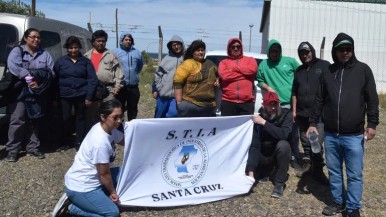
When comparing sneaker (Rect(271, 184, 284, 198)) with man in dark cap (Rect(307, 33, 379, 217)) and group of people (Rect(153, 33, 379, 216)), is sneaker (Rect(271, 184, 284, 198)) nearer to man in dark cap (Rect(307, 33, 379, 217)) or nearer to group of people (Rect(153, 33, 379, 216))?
group of people (Rect(153, 33, 379, 216))

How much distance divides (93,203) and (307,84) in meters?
2.91

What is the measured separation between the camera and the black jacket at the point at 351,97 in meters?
4.19

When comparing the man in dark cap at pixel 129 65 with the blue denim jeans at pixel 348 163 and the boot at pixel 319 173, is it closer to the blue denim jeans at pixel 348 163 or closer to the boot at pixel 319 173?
the boot at pixel 319 173

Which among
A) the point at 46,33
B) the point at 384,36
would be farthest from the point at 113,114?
the point at 384,36

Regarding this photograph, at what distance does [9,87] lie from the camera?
5582mm

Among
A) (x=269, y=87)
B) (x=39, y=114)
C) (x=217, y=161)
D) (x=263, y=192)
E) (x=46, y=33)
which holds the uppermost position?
(x=46, y=33)

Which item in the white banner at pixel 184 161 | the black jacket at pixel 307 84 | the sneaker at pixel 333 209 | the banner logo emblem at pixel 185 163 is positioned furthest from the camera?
the black jacket at pixel 307 84

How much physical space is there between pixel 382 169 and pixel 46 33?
531 cm

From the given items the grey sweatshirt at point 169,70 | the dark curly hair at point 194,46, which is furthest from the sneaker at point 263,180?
the dark curly hair at point 194,46

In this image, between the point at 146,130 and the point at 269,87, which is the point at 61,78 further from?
the point at 269,87

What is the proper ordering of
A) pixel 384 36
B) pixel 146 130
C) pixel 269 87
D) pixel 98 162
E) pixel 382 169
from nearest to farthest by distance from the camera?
pixel 98 162
pixel 146 130
pixel 269 87
pixel 382 169
pixel 384 36

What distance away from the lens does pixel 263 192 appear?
5.12 meters

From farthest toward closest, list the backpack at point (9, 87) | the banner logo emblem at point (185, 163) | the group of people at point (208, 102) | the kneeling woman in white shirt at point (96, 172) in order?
the backpack at point (9, 87) < the banner logo emblem at point (185, 163) < the group of people at point (208, 102) < the kneeling woman in white shirt at point (96, 172)

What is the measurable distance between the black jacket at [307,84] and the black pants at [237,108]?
0.59m
